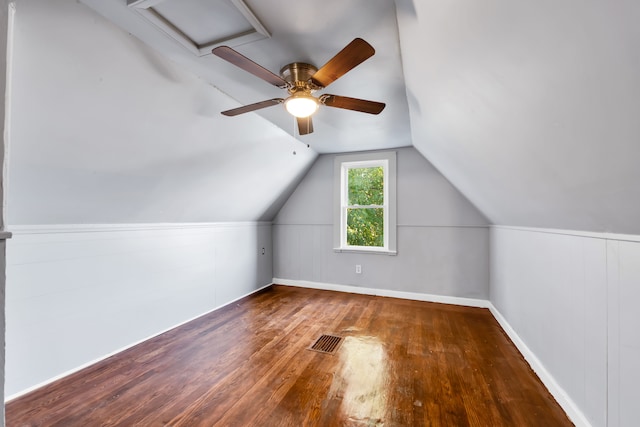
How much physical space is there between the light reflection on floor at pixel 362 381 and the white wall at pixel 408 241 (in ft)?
5.13

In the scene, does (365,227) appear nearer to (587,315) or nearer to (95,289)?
(587,315)

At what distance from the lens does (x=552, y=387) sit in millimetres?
1790

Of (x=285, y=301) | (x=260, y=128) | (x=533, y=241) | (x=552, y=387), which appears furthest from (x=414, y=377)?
(x=260, y=128)

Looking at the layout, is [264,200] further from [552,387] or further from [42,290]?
[552,387]

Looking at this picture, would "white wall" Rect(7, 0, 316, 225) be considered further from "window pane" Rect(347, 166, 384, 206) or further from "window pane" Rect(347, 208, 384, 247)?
"window pane" Rect(347, 208, 384, 247)

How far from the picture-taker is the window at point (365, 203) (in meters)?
3.98

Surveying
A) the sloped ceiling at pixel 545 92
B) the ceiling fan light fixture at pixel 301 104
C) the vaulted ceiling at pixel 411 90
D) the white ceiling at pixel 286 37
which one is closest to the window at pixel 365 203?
the vaulted ceiling at pixel 411 90

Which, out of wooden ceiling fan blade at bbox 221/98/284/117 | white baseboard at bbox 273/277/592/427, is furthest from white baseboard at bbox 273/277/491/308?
wooden ceiling fan blade at bbox 221/98/284/117

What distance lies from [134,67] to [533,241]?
3124 mm

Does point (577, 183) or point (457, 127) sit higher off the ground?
point (457, 127)

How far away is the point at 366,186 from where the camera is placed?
4.21 metres

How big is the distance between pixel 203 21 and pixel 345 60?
31.4 inches

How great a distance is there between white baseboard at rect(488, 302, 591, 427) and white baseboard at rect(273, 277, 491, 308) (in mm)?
730

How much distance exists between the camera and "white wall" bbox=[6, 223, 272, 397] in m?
1.76
